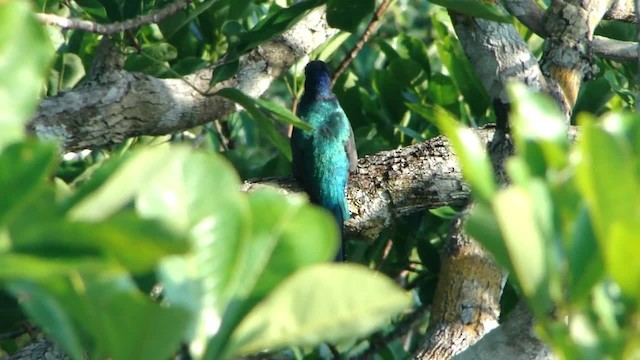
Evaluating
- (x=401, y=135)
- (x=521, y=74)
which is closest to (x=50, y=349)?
(x=521, y=74)

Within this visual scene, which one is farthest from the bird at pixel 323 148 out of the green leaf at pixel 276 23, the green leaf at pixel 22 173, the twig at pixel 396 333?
the green leaf at pixel 22 173

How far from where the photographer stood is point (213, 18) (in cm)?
329

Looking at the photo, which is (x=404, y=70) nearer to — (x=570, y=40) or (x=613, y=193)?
(x=570, y=40)

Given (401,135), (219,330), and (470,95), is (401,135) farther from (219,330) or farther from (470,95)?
(219,330)

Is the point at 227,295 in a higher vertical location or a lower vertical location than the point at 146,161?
lower

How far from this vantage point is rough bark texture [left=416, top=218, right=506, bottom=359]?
83.3 inches

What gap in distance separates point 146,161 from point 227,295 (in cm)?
14

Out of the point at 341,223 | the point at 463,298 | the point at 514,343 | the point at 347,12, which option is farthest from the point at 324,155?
the point at 514,343

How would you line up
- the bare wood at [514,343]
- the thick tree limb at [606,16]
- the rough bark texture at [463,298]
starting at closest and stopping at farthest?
the bare wood at [514,343] < the rough bark texture at [463,298] < the thick tree limb at [606,16]

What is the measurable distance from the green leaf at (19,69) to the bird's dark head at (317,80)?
11.0 feet

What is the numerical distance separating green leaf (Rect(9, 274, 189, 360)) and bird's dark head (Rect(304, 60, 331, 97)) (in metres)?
3.38

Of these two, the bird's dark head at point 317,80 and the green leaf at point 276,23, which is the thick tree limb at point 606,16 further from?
the bird's dark head at point 317,80

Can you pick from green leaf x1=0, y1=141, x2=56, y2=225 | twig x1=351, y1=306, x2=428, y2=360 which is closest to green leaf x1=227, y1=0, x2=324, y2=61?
twig x1=351, y1=306, x2=428, y2=360

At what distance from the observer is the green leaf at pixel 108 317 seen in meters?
0.79
